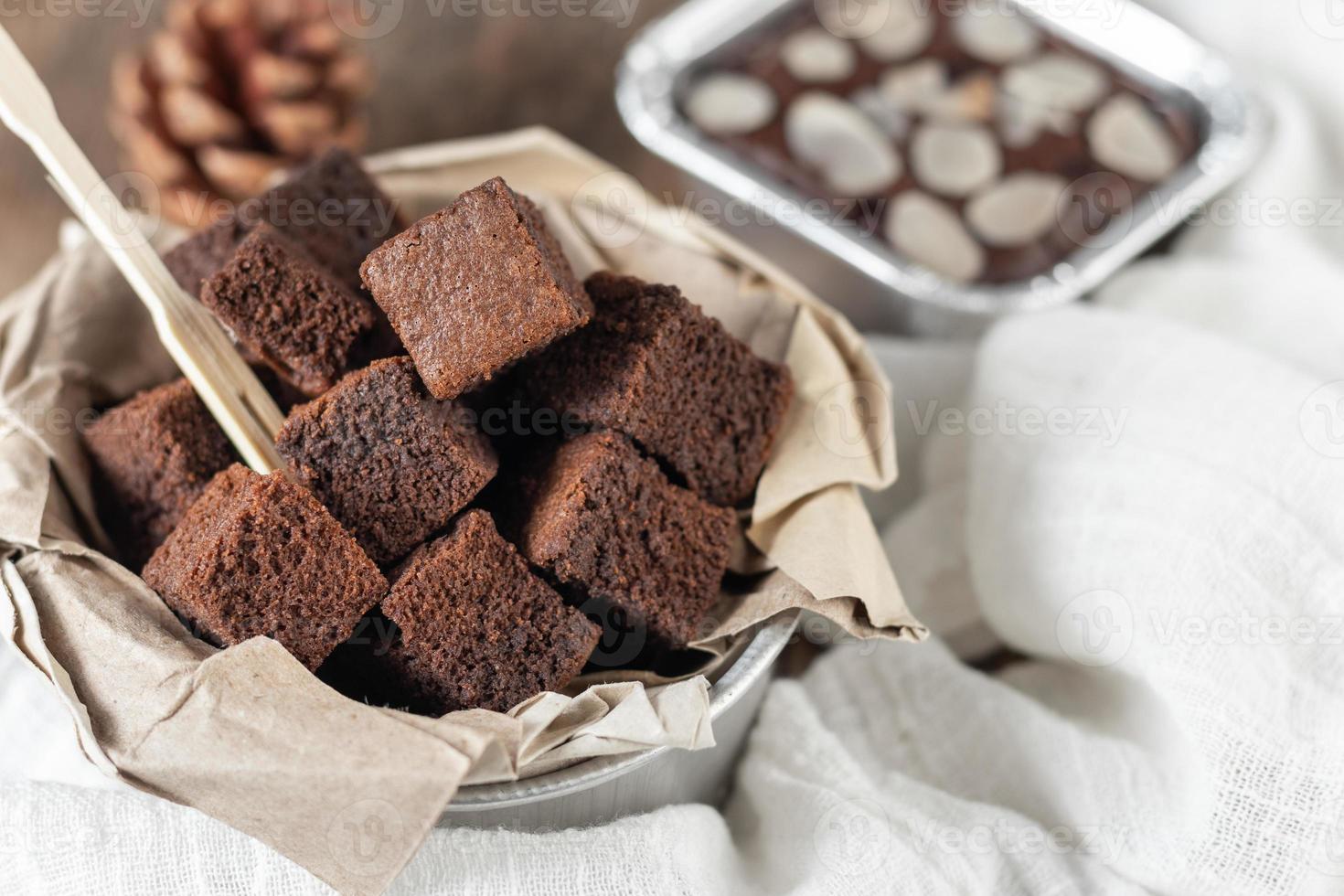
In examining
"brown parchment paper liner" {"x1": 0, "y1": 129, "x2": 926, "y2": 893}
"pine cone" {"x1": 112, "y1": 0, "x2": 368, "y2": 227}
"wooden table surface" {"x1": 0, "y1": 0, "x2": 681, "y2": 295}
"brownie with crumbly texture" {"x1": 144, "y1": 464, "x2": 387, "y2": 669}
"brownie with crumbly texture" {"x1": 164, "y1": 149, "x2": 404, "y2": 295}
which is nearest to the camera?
"brown parchment paper liner" {"x1": 0, "y1": 129, "x2": 926, "y2": 893}

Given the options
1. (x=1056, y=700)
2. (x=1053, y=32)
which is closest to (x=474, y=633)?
(x=1056, y=700)

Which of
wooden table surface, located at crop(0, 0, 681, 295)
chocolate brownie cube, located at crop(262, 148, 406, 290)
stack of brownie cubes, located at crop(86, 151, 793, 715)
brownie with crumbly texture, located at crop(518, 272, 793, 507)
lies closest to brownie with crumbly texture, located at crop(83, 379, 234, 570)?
stack of brownie cubes, located at crop(86, 151, 793, 715)

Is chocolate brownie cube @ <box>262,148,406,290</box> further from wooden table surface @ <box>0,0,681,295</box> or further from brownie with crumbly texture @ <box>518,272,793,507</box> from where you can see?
wooden table surface @ <box>0,0,681,295</box>

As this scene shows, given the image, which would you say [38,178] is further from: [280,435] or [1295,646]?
[1295,646]

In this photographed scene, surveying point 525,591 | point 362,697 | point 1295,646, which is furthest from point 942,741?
point 362,697

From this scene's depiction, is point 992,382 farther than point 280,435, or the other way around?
point 992,382
